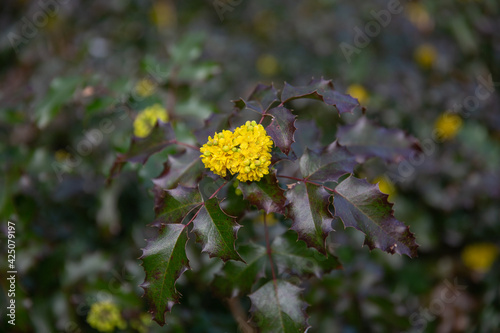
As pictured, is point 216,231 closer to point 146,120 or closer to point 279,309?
point 279,309

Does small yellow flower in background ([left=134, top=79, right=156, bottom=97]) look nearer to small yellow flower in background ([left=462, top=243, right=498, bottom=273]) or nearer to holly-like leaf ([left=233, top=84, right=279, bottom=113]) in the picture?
holly-like leaf ([left=233, top=84, right=279, bottom=113])

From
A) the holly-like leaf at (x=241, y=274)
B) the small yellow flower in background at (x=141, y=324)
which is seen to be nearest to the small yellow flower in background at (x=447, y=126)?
the holly-like leaf at (x=241, y=274)

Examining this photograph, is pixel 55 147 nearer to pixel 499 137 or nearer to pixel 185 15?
pixel 185 15

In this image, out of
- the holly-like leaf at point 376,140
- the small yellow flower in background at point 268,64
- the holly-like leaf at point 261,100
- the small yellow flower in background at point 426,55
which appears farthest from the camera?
the small yellow flower in background at point 268,64

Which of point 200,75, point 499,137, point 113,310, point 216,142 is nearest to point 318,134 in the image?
point 216,142

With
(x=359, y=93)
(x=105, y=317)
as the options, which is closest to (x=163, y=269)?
(x=105, y=317)

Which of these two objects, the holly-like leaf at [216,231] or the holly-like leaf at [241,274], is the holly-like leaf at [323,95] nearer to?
the holly-like leaf at [216,231]
